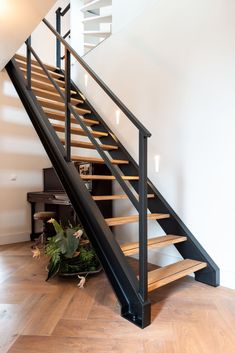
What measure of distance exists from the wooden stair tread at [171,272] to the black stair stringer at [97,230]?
157 mm

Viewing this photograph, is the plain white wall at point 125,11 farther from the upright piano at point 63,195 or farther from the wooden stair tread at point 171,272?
the wooden stair tread at point 171,272

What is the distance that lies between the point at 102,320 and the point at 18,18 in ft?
7.73

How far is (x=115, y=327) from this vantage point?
4.92 ft

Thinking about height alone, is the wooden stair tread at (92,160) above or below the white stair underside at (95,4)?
below

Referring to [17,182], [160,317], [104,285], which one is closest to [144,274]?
[160,317]

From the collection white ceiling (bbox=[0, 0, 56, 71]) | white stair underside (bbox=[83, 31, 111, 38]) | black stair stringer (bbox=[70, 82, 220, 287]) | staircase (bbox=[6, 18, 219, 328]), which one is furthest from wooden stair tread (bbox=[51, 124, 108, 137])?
white stair underside (bbox=[83, 31, 111, 38])

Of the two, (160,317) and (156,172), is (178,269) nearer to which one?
(160,317)

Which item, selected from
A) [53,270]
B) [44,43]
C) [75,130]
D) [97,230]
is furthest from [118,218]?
[44,43]

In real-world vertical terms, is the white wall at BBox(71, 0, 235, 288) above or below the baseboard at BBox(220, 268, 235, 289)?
above


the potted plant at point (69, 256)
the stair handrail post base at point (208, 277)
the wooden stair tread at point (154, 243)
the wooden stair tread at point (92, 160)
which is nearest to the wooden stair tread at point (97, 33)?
the wooden stair tread at point (92, 160)

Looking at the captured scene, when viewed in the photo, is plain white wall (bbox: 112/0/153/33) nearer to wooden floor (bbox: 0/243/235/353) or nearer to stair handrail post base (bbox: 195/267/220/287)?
stair handrail post base (bbox: 195/267/220/287)

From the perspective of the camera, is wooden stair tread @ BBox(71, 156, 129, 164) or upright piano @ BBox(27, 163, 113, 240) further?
→ upright piano @ BBox(27, 163, 113, 240)

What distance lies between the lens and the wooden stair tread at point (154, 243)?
185cm

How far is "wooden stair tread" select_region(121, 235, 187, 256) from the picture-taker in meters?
1.85
